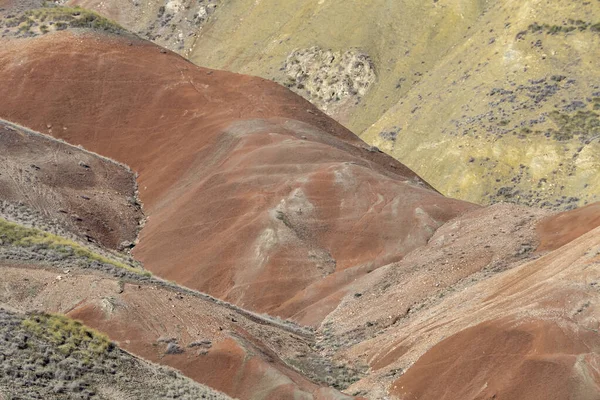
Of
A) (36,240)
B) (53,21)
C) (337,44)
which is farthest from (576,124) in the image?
(36,240)

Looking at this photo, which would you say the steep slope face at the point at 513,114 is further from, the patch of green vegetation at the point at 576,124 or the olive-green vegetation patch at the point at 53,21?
the olive-green vegetation patch at the point at 53,21

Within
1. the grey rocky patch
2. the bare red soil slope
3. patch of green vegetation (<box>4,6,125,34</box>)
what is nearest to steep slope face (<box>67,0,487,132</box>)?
the grey rocky patch

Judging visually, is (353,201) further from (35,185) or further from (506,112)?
(506,112)

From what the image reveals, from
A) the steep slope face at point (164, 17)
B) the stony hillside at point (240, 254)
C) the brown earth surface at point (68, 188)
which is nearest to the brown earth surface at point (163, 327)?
the stony hillside at point (240, 254)

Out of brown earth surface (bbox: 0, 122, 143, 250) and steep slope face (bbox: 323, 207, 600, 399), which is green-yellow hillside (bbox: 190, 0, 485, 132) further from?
steep slope face (bbox: 323, 207, 600, 399)

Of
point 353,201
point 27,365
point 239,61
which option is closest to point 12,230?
point 27,365
